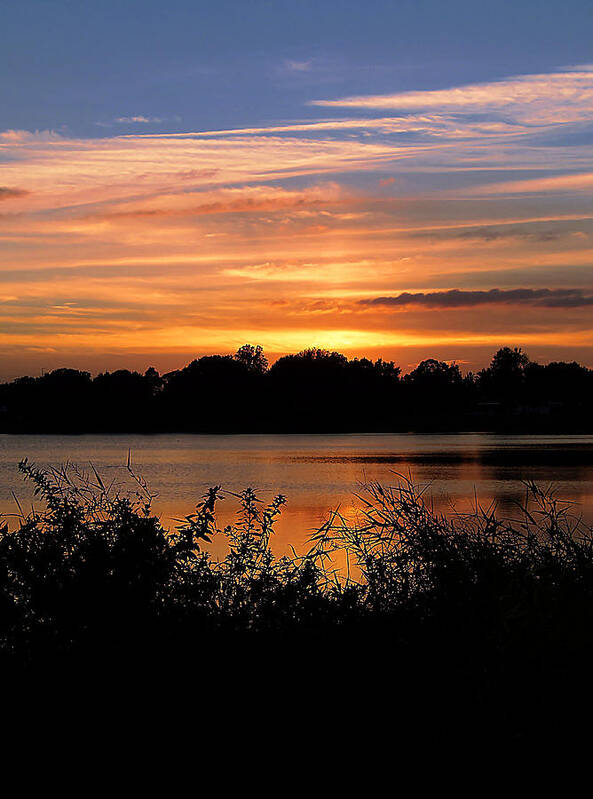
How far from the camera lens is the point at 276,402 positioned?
5846 inches

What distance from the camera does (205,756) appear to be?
654 cm

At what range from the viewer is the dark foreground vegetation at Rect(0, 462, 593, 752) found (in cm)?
693

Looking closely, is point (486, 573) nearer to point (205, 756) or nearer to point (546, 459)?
point (205, 756)

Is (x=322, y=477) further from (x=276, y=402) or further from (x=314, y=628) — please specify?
(x=276, y=402)

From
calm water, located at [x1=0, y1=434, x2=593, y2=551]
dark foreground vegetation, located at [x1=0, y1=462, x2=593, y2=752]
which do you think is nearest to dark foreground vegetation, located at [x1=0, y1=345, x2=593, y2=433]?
calm water, located at [x1=0, y1=434, x2=593, y2=551]

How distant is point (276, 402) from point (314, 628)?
459 feet

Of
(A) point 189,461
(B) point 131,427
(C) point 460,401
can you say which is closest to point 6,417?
(B) point 131,427

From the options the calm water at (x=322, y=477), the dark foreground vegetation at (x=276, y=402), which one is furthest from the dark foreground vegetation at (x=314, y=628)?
the dark foreground vegetation at (x=276, y=402)

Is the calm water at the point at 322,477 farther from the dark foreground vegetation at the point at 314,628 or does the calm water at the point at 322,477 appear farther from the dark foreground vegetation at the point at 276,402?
the dark foreground vegetation at the point at 276,402

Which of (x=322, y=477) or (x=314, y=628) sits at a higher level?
(x=314, y=628)

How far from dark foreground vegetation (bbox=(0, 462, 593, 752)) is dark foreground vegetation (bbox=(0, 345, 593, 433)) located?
120811mm

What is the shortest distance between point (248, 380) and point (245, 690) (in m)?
144


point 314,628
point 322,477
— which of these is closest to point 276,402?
point 322,477

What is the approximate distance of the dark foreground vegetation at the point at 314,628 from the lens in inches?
273
